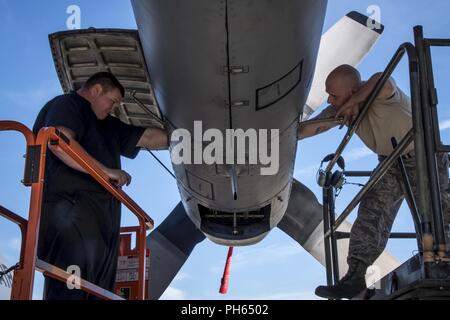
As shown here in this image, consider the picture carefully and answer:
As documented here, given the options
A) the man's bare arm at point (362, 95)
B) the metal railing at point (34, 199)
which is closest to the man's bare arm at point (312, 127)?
the man's bare arm at point (362, 95)

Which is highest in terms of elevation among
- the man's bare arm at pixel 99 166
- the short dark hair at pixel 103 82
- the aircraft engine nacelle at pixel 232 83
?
the short dark hair at pixel 103 82

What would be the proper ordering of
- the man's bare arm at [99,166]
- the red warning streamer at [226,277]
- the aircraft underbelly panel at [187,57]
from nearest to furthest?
the aircraft underbelly panel at [187,57] → the man's bare arm at [99,166] → the red warning streamer at [226,277]

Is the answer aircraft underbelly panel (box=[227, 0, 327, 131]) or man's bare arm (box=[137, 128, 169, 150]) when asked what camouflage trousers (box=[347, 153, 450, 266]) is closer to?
aircraft underbelly panel (box=[227, 0, 327, 131])

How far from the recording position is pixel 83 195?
130 inches

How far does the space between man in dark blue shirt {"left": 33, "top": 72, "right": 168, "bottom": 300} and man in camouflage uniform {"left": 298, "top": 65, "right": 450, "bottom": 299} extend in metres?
1.42

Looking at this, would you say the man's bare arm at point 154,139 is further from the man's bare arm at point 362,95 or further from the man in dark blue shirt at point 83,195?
the man's bare arm at point 362,95

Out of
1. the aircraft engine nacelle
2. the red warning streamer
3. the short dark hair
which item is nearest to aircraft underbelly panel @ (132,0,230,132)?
the aircraft engine nacelle

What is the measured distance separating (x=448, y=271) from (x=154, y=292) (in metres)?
5.72

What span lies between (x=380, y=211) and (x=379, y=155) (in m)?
0.51

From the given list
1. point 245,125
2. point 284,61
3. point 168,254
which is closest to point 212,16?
point 284,61

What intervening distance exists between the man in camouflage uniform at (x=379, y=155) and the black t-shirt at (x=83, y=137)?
5.30 ft

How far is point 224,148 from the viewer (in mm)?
3645

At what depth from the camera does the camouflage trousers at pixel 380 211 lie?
11.0ft
